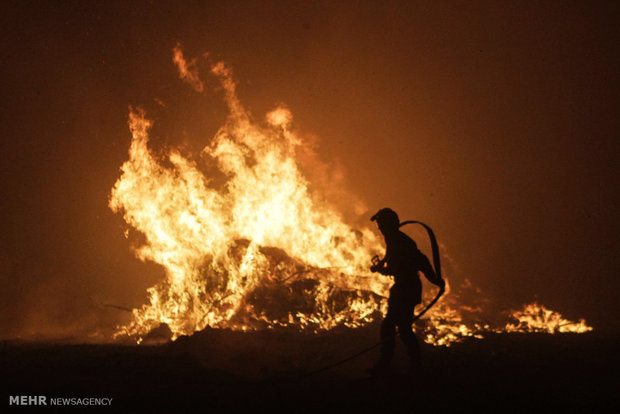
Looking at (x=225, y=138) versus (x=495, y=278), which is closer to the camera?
(x=225, y=138)

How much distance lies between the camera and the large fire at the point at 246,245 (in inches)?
451

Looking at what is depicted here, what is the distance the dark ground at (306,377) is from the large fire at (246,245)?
3235mm

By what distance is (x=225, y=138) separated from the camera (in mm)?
14938


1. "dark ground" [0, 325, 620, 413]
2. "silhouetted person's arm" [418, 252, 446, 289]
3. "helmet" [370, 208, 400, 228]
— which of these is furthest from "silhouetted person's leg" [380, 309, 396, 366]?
"helmet" [370, 208, 400, 228]

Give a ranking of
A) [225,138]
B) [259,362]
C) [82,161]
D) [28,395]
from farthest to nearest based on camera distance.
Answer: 1. [82,161]
2. [225,138]
3. [259,362]
4. [28,395]

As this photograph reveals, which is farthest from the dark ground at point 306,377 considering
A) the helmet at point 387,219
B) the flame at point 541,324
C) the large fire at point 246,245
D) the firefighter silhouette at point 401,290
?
the flame at point 541,324

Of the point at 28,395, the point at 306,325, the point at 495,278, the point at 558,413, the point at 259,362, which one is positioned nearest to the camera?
the point at 558,413

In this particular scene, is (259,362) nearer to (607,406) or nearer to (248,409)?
(248,409)

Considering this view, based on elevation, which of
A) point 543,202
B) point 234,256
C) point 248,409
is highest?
point 543,202

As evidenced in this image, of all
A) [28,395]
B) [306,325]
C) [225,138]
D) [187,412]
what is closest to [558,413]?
[187,412]

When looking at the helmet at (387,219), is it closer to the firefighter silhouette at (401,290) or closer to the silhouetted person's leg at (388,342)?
the firefighter silhouette at (401,290)

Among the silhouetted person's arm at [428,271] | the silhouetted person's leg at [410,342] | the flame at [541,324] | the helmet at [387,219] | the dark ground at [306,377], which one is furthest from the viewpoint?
the flame at [541,324]

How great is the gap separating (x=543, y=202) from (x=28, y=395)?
25.9 metres

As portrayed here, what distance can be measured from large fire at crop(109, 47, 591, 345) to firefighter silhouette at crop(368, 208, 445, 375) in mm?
5683
